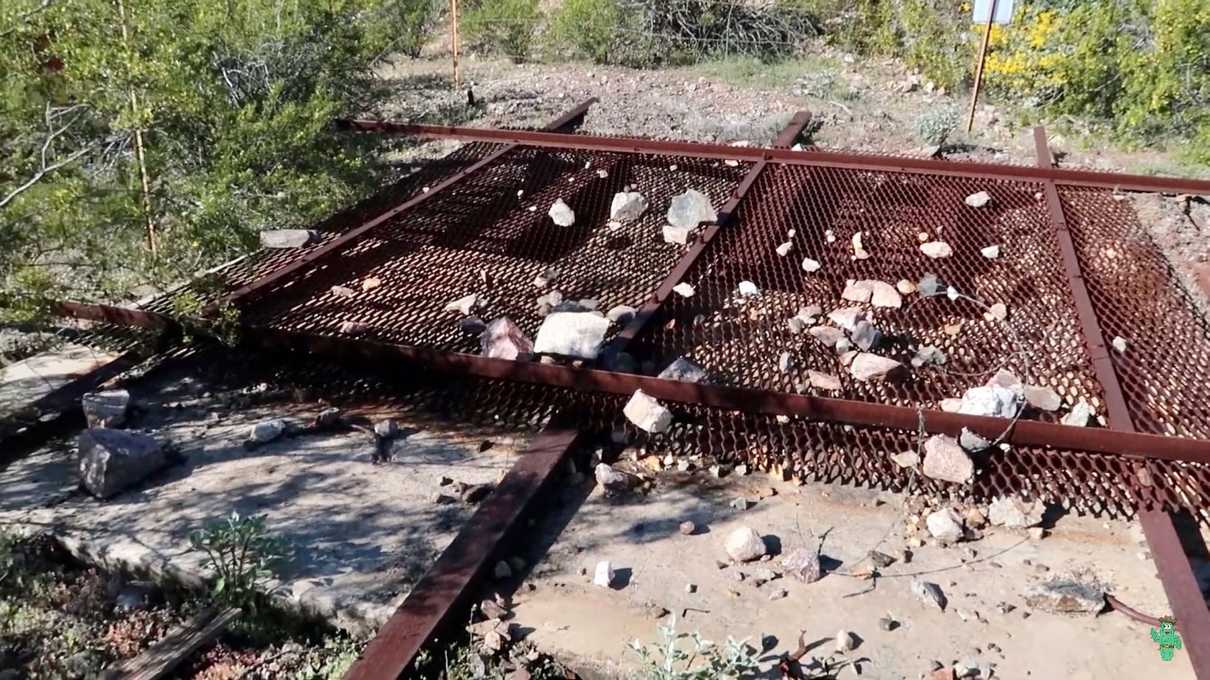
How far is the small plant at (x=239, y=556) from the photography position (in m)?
2.64

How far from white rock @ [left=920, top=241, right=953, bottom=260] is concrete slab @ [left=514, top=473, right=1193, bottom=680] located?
75.8 inches

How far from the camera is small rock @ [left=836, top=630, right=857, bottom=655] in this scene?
8.15 ft

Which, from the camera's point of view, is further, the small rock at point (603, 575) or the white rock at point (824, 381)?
the white rock at point (824, 381)

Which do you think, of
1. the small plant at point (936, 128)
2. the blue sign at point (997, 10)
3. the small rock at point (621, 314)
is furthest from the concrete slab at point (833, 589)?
the blue sign at point (997, 10)

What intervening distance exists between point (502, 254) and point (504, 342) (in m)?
1.25

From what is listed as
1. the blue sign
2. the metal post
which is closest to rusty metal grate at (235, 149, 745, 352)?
the metal post

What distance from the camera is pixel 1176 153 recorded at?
7484 millimetres

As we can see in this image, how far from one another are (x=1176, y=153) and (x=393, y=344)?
6.28m

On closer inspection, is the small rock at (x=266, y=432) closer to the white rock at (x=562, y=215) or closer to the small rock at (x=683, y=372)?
the small rock at (x=683, y=372)

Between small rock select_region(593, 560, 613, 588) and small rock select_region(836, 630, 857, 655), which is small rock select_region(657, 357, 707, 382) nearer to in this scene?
small rock select_region(593, 560, 613, 588)

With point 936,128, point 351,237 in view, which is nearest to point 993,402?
point 351,237

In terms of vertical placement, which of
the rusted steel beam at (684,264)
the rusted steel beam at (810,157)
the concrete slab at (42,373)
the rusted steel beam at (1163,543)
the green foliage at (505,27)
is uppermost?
the green foliage at (505,27)

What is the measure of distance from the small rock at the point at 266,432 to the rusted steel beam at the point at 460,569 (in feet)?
2.68

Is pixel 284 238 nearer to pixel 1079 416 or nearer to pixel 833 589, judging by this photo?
pixel 833 589
